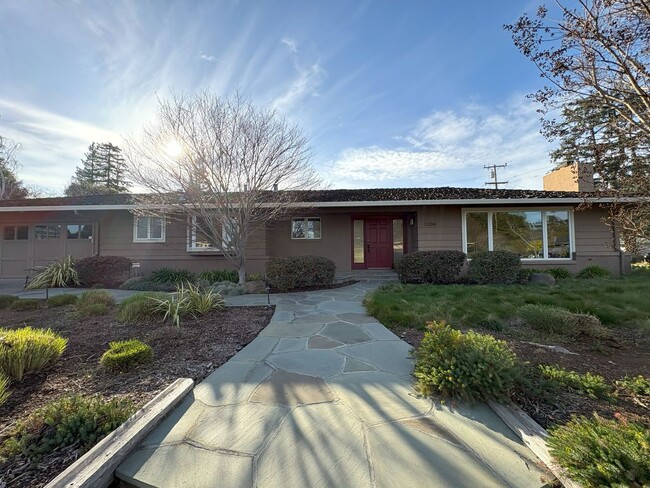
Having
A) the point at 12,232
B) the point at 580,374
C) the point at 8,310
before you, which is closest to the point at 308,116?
the point at 580,374

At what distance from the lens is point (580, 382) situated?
2350mm

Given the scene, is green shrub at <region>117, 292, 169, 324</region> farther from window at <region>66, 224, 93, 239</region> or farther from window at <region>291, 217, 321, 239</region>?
window at <region>66, 224, 93, 239</region>

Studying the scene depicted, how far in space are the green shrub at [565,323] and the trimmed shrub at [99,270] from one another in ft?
35.6

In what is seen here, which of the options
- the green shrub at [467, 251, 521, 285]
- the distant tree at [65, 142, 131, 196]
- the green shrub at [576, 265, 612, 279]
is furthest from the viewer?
the distant tree at [65, 142, 131, 196]

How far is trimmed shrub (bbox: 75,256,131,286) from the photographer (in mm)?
8539

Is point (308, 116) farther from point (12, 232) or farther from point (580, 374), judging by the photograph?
point (12, 232)

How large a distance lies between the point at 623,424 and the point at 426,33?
24.0 ft

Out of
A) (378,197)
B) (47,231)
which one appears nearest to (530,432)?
(378,197)

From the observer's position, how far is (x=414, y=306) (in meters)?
5.18

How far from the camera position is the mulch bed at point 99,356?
161 centimetres

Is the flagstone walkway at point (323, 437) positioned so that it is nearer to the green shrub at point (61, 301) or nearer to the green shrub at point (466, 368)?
the green shrub at point (466, 368)

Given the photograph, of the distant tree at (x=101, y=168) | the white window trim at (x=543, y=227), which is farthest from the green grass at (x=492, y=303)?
the distant tree at (x=101, y=168)

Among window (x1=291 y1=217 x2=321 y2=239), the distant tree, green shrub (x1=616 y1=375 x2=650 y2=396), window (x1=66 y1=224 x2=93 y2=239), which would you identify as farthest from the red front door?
the distant tree

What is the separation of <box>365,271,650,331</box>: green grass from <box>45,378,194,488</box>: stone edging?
10.4 feet
